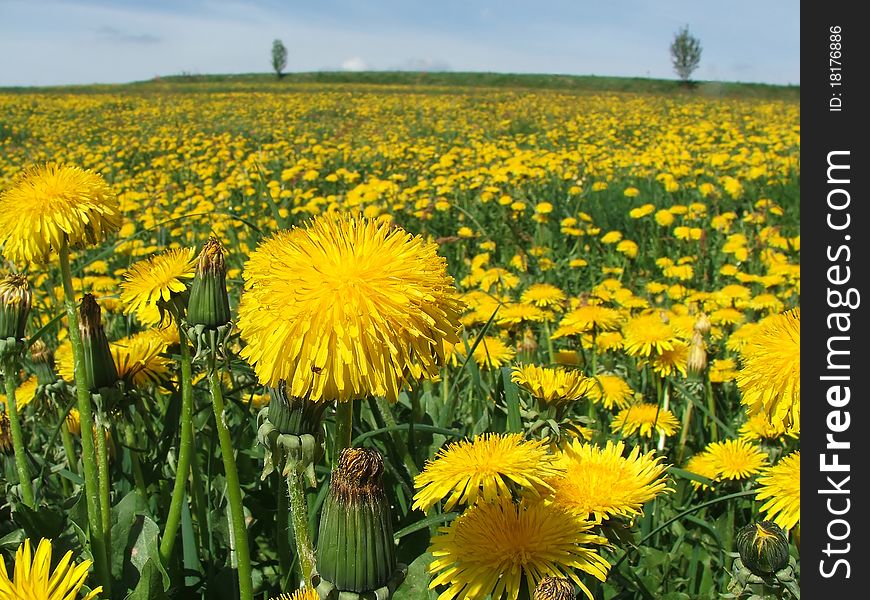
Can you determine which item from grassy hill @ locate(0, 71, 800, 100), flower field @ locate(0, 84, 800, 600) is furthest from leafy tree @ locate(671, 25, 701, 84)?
flower field @ locate(0, 84, 800, 600)

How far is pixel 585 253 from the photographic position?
5617mm

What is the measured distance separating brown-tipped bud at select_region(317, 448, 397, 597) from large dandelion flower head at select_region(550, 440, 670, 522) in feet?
1.28

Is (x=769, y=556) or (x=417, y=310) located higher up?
(x=417, y=310)

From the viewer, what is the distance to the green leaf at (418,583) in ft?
4.31

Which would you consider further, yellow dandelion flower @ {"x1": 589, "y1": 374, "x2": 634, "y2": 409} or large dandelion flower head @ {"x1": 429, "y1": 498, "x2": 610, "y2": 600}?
yellow dandelion flower @ {"x1": 589, "y1": 374, "x2": 634, "y2": 409}

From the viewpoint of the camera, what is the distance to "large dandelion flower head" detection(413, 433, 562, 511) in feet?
3.67

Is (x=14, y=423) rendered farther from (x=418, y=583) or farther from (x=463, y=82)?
(x=463, y=82)

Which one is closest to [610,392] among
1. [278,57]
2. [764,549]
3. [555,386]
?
[555,386]

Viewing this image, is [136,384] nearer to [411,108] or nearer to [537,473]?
[537,473]

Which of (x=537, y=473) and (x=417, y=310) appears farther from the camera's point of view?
(x=537, y=473)

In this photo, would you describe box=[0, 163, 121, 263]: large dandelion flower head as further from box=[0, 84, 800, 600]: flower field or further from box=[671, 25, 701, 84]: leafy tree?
box=[671, 25, 701, 84]: leafy tree

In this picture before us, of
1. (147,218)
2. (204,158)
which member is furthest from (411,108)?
(147,218)

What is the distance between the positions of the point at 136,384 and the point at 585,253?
4.38m

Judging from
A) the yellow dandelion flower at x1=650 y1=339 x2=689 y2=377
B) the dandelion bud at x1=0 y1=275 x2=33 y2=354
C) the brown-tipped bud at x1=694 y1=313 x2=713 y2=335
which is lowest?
the yellow dandelion flower at x1=650 y1=339 x2=689 y2=377
